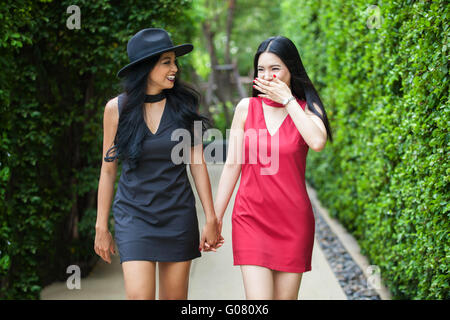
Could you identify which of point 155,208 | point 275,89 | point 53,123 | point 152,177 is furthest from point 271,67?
point 53,123

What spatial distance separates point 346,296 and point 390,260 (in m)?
0.75

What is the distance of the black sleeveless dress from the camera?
296 cm

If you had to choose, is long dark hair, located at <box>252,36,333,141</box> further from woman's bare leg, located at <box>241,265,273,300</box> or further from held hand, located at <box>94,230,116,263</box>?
held hand, located at <box>94,230,116,263</box>

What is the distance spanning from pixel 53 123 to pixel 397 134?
10.3 ft

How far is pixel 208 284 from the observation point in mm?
5672

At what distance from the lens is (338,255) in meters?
6.97

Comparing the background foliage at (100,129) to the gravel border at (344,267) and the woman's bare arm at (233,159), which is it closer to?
the gravel border at (344,267)

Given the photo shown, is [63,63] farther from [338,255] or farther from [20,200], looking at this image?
[338,255]

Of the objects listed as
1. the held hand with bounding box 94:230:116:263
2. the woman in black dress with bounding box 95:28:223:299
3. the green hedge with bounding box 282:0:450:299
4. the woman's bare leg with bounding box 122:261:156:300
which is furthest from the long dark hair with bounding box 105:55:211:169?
the green hedge with bounding box 282:0:450:299

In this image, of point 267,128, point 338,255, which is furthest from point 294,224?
point 338,255

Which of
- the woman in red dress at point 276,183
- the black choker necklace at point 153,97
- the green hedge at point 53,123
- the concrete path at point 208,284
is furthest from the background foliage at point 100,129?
the woman in red dress at point 276,183

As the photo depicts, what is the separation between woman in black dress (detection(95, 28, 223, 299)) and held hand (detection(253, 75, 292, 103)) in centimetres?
42

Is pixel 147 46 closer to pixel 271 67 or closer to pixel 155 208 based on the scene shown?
pixel 271 67

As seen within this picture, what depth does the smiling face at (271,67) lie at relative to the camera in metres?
3.01
